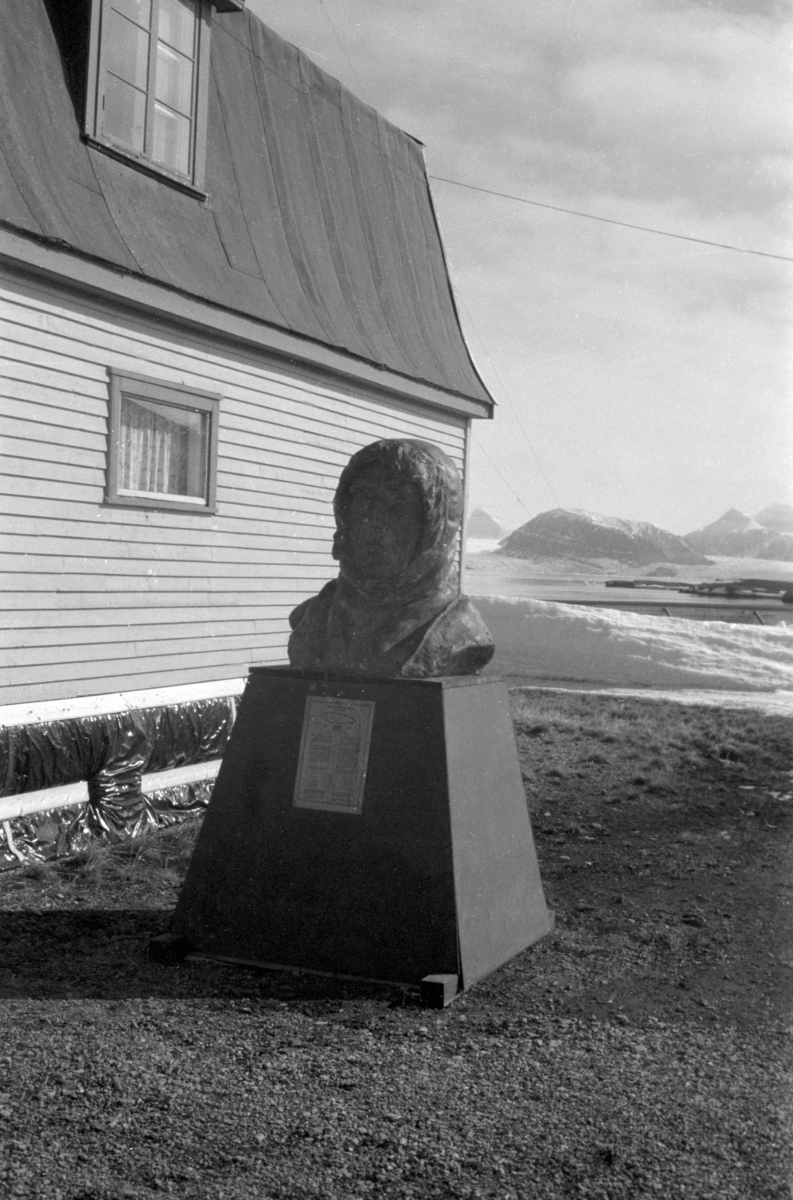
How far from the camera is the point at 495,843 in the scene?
4.50 metres

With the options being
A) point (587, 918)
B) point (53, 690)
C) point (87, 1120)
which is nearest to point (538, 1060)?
point (87, 1120)

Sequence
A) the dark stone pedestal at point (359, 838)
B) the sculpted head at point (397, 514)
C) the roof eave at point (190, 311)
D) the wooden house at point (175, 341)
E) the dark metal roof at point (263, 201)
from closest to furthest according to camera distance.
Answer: the dark stone pedestal at point (359, 838) < the sculpted head at point (397, 514) < the roof eave at point (190, 311) < the wooden house at point (175, 341) < the dark metal roof at point (263, 201)

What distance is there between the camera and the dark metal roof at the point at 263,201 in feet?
22.2

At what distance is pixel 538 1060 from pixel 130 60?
6800 millimetres

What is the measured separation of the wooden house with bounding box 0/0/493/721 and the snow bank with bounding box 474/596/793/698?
280 inches

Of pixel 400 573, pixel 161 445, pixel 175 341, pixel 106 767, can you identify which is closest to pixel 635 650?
pixel 161 445

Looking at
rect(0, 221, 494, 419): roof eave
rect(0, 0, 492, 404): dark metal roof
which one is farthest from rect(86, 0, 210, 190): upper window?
rect(0, 221, 494, 419): roof eave

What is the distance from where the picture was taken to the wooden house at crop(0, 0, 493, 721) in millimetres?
6645

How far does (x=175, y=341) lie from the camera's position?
7715mm

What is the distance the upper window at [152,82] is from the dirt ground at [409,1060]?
4.74 metres

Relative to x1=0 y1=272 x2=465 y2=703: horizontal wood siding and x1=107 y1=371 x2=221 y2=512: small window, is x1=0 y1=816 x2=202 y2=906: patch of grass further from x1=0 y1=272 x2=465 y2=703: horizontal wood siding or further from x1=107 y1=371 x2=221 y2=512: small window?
x1=107 y1=371 x2=221 y2=512: small window

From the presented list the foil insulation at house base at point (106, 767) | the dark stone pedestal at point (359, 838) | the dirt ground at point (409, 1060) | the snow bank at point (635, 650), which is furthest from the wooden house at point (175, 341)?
the snow bank at point (635, 650)

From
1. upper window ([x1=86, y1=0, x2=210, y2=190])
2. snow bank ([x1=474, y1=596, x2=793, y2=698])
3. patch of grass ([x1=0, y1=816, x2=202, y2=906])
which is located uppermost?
upper window ([x1=86, y1=0, x2=210, y2=190])

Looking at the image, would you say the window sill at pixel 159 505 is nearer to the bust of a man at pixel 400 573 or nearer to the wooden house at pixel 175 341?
the wooden house at pixel 175 341
